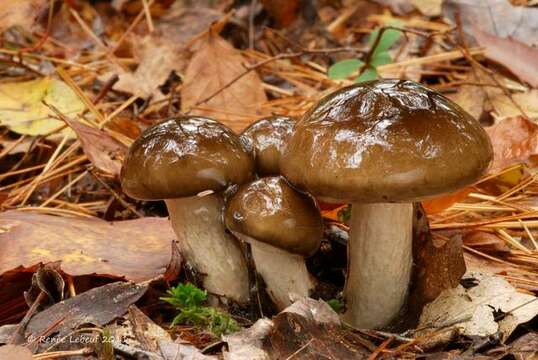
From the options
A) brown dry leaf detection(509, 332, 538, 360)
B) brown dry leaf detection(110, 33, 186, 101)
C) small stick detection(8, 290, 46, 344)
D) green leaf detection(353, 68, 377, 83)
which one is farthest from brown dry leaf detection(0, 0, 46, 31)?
brown dry leaf detection(509, 332, 538, 360)

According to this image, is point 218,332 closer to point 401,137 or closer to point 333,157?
point 333,157

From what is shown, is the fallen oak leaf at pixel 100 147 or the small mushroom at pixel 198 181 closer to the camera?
the small mushroom at pixel 198 181

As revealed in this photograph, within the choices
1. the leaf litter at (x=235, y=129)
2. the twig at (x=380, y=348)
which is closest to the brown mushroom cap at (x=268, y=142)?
the leaf litter at (x=235, y=129)

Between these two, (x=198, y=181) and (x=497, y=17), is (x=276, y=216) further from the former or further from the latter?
(x=497, y=17)

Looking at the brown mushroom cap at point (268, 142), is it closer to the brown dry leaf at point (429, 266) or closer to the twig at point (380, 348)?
the brown dry leaf at point (429, 266)

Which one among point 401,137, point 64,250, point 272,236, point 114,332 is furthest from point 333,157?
point 64,250

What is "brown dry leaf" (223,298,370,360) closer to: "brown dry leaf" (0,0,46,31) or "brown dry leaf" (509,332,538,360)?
"brown dry leaf" (509,332,538,360)

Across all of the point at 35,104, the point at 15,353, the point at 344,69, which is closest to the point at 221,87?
the point at 344,69
